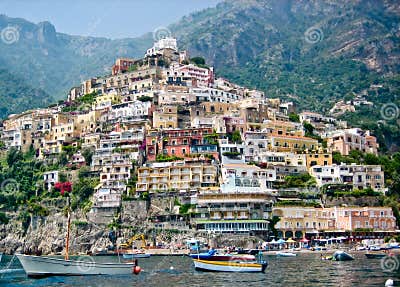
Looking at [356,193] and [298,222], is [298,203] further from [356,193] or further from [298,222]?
[356,193]

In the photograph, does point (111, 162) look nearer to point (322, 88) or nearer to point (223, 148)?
point (223, 148)

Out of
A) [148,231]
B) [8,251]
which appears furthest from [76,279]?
[8,251]

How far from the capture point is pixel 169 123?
340 feet

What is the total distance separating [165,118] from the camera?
341ft

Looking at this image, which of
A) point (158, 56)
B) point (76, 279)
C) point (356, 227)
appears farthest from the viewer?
point (158, 56)

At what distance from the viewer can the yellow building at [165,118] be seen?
339 feet

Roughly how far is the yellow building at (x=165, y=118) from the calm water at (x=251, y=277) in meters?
40.2

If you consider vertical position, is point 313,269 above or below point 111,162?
below

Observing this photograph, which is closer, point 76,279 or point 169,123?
point 76,279

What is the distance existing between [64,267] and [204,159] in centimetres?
3890

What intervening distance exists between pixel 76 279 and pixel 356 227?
144ft

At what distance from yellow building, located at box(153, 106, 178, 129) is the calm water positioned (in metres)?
40.2

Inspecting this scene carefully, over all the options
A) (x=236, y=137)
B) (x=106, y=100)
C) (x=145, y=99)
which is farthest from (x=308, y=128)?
(x=106, y=100)

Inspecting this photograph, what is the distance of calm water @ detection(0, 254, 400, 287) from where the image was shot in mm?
48625
